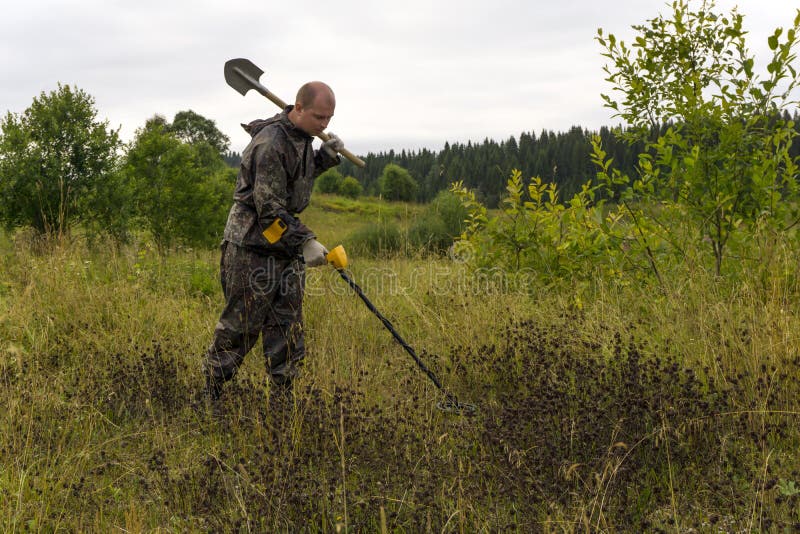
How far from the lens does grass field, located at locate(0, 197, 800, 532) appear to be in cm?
246

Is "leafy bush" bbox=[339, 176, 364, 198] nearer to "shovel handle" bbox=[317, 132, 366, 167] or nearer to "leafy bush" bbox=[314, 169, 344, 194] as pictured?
"leafy bush" bbox=[314, 169, 344, 194]

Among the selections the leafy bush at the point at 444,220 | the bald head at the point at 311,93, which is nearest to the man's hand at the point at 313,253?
the bald head at the point at 311,93

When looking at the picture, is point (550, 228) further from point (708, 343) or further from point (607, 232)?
point (708, 343)

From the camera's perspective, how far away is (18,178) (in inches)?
317

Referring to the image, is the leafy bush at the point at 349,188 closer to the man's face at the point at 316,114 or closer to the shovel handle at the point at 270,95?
the shovel handle at the point at 270,95

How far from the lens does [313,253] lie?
351 centimetres

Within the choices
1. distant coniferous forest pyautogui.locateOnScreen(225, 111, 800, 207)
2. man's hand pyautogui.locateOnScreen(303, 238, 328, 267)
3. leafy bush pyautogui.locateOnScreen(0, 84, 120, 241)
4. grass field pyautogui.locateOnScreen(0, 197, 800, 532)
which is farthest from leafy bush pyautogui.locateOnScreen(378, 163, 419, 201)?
man's hand pyautogui.locateOnScreen(303, 238, 328, 267)

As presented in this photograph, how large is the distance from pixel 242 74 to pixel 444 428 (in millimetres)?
2894

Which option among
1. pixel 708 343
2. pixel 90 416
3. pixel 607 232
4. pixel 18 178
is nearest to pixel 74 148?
pixel 18 178

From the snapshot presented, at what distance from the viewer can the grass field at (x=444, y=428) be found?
2.46 metres

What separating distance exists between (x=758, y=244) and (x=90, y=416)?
4720mm

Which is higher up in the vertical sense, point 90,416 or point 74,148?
point 74,148

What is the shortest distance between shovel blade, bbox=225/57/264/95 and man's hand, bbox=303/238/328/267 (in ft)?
5.05

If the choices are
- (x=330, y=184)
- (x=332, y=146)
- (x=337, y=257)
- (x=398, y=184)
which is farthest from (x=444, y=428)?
(x=330, y=184)
